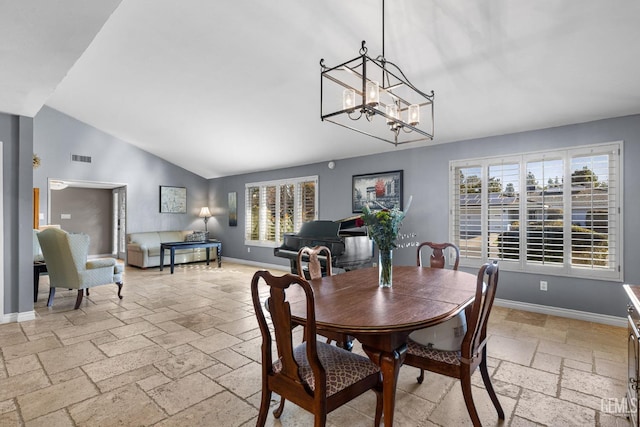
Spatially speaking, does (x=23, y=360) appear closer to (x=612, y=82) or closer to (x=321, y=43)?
(x=321, y=43)

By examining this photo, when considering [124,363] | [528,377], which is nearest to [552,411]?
[528,377]

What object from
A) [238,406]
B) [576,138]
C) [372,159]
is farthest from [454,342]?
[372,159]

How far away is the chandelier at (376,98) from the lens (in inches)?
81.8

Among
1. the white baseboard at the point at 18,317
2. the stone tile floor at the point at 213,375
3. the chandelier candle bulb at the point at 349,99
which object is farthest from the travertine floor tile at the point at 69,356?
the chandelier candle bulb at the point at 349,99

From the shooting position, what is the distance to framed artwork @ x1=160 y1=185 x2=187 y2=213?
27.1ft

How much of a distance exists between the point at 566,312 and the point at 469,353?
3.12 metres

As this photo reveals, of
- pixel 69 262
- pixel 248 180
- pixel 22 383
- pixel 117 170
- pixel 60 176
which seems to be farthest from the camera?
pixel 248 180

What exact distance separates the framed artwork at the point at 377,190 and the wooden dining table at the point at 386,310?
2999 mm

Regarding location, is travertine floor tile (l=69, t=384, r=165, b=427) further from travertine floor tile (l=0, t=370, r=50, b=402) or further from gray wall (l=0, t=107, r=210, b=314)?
gray wall (l=0, t=107, r=210, b=314)

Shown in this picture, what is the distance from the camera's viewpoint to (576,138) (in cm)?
382

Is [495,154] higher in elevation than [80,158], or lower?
lower

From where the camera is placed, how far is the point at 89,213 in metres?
9.23

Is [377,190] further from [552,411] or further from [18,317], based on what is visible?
[18,317]

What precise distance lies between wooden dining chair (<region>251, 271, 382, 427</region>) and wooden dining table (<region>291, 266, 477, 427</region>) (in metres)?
0.10
